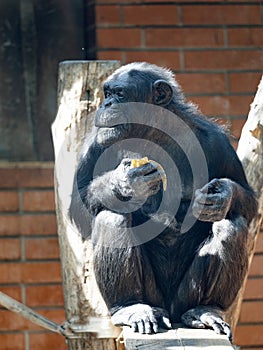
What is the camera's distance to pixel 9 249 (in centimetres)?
689

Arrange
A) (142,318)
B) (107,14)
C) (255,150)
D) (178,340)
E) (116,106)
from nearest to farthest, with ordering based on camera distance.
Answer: (178,340) < (142,318) < (116,106) < (255,150) < (107,14)

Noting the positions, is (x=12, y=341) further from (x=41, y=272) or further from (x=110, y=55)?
(x=110, y=55)

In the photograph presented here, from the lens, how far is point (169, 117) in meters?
5.41

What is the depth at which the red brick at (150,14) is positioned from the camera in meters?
7.03

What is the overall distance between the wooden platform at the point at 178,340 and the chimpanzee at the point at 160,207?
0.19 feet

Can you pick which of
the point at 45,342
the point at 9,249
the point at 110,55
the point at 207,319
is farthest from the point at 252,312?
the point at 207,319

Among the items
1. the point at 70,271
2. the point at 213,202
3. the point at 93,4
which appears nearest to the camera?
the point at 213,202

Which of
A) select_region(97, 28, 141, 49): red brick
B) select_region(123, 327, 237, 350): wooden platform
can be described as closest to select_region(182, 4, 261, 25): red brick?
select_region(97, 28, 141, 49): red brick

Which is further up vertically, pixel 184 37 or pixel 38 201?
pixel 184 37

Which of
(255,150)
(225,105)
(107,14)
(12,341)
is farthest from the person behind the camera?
(225,105)

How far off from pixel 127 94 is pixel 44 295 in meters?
1.91

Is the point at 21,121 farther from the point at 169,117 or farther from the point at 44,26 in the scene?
the point at 169,117

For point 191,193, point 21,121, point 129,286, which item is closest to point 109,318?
point 129,286

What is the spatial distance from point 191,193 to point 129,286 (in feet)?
1.67
